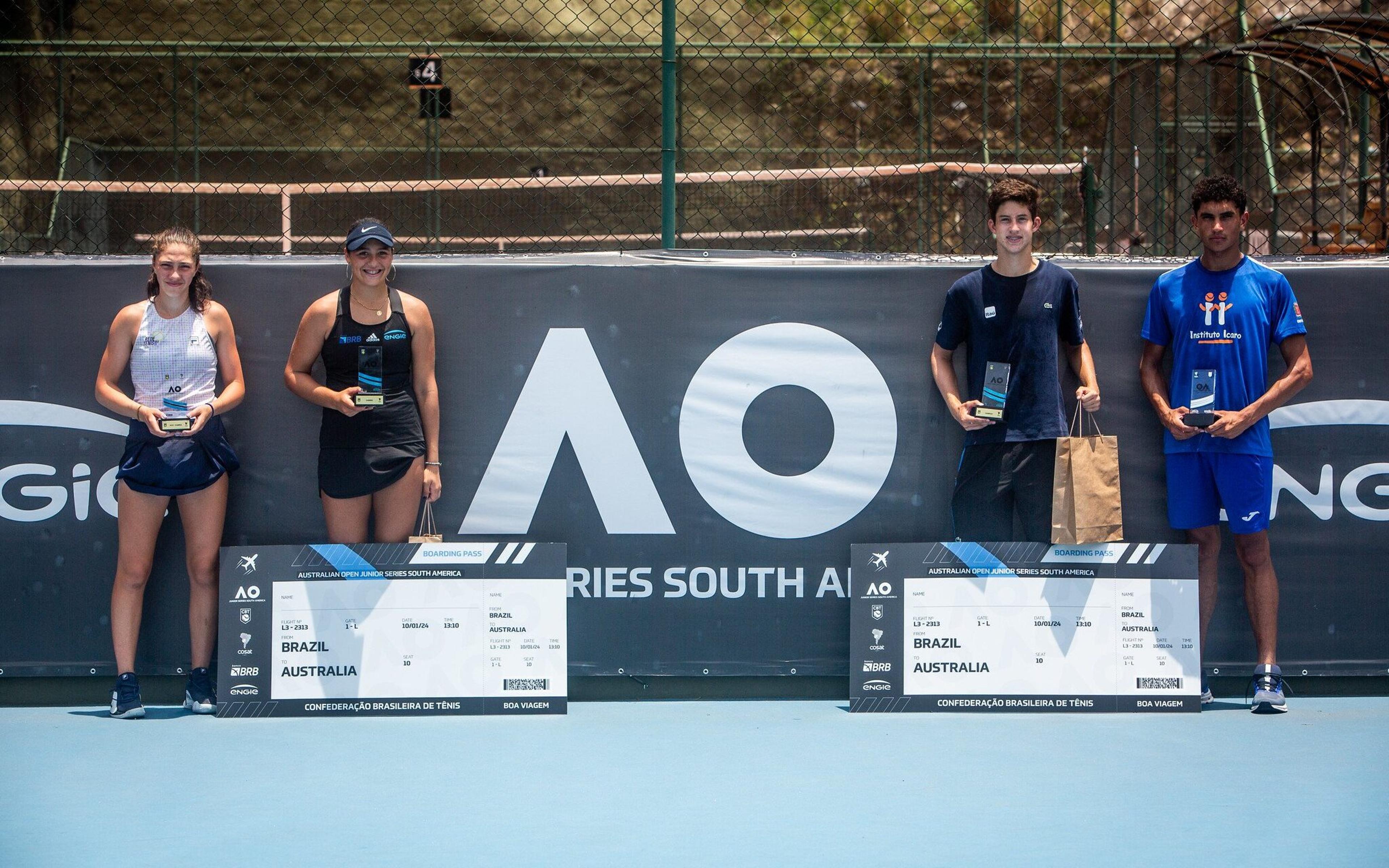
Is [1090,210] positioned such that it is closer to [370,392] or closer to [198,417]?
[370,392]

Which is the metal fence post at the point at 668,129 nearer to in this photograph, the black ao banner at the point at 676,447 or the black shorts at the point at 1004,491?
the black ao banner at the point at 676,447

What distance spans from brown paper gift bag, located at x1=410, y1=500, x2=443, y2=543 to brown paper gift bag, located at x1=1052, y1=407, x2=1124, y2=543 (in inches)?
98.6

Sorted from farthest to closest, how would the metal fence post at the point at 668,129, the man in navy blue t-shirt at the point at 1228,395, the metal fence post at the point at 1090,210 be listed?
the metal fence post at the point at 1090,210
the metal fence post at the point at 668,129
the man in navy blue t-shirt at the point at 1228,395

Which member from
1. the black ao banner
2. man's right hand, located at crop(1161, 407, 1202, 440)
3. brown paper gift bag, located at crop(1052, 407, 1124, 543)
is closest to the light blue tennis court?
the black ao banner

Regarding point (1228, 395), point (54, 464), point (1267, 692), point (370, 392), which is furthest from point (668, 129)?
point (1267, 692)

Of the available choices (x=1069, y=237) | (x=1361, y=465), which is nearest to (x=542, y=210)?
(x=1069, y=237)

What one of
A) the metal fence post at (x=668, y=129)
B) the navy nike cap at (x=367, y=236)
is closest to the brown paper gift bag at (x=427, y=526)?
the navy nike cap at (x=367, y=236)

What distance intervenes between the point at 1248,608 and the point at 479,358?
3358 mm

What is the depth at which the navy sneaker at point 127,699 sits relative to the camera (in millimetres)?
5184

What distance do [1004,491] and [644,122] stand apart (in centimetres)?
1142

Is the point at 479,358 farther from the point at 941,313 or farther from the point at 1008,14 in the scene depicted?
the point at 1008,14

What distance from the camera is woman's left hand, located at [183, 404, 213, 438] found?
5.10 metres

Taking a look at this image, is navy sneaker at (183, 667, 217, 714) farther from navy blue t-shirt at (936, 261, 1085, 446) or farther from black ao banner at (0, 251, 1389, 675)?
navy blue t-shirt at (936, 261, 1085, 446)

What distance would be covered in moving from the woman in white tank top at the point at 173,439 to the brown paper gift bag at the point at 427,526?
2.58 ft
